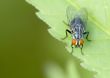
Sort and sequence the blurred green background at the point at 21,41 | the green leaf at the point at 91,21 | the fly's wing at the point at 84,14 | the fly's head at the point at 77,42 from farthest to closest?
the blurred green background at the point at 21,41
the fly's head at the point at 77,42
the fly's wing at the point at 84,14
the green leaf at the point at 91,21

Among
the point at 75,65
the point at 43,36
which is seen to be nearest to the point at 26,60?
the point at 43,36

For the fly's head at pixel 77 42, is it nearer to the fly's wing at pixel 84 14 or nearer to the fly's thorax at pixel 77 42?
the fly's thorax at pixel 77 42

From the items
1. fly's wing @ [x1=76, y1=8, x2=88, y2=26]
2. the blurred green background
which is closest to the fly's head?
fly's wing @ [x1=76, y1=8, x2=88, y2=26]

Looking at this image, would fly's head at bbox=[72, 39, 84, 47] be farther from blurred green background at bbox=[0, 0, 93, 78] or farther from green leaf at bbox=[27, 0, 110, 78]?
blurred green background at bbox=[0, 0, 93, 78]

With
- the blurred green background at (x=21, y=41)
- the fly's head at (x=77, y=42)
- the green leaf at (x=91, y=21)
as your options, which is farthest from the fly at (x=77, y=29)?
the blurred green background at (x=21, y=41)

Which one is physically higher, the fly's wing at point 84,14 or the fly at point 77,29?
the fly at point 77,29

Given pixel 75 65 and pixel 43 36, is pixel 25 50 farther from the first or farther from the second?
pixel 75 65

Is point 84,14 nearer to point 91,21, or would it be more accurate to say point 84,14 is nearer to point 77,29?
point 91,21
